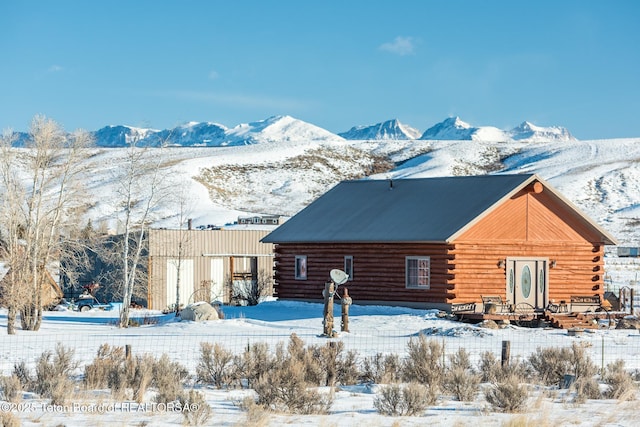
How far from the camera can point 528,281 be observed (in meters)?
38.8

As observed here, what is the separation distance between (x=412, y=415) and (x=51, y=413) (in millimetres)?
5397

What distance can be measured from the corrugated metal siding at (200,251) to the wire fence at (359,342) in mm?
16482

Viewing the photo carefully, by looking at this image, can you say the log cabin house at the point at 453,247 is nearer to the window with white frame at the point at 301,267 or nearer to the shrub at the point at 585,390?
the window with white frame at the point at 301,267

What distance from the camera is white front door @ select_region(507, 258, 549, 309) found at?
3822cm

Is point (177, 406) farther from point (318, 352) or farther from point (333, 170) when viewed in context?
point (333, 170)

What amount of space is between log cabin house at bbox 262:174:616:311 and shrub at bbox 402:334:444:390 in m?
14.8

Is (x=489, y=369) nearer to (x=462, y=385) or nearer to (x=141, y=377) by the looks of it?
(x=462, y=385)

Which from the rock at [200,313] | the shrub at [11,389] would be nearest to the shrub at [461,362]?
the shrub at [11,389]

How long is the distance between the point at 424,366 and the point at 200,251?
108 ft

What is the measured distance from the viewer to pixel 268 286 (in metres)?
53.6

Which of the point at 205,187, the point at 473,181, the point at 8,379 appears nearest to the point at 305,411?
the point at 8,379

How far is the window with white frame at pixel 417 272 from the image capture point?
3747 centimetres

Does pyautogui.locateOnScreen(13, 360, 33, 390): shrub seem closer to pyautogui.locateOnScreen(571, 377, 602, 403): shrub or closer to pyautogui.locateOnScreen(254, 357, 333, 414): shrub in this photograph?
pyautogui.locateOnScreen(254, 357, 333, 414): shrub

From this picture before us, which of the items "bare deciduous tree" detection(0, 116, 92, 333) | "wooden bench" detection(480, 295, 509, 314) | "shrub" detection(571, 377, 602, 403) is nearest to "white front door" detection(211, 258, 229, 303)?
"bare deciduous tree" detection(0, 116, 92, 333)
